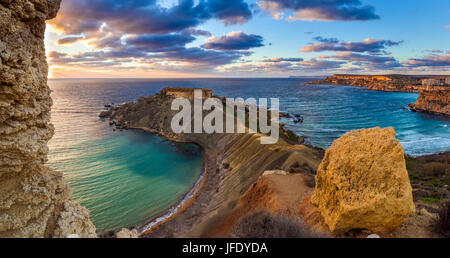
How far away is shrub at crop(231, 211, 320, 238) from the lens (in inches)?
316

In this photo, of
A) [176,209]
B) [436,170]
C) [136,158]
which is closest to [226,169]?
[176,209]

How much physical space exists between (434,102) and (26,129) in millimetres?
110873

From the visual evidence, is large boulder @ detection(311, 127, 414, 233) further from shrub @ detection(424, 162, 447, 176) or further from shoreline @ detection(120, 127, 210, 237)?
shrub @ detection(424, 162, 447, 176)

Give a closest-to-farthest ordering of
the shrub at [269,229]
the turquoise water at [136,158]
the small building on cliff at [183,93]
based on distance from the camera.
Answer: the shrub at [269,229]
the turquoise water at [136,158]
the small building on cliff at [183,93]

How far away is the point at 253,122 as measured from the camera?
173 feet

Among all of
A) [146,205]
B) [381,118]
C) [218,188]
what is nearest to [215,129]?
[218,188]

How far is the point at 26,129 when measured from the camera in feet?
18.2

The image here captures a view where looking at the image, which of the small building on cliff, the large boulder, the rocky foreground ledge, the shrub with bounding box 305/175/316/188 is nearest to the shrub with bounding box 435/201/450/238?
the rocky foreground ledge

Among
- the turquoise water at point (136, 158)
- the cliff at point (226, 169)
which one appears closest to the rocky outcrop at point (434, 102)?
the turquoise water at point (136, 158)

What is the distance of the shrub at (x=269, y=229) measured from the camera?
26.3 feet

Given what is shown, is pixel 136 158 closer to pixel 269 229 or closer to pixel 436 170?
pixel 269 229

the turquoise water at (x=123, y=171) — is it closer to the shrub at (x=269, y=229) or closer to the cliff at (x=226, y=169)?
the cliff at (x=226, y=169)

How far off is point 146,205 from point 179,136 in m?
24.6

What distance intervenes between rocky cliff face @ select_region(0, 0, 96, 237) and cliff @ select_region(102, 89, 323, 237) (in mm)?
11865
